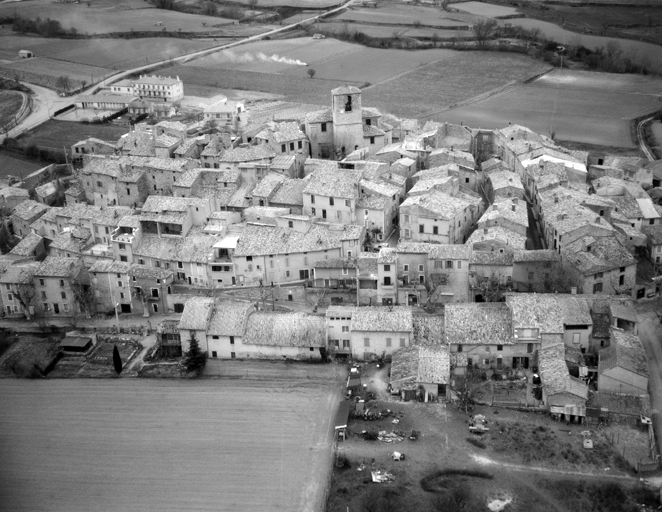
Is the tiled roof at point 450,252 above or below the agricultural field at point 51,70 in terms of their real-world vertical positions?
above

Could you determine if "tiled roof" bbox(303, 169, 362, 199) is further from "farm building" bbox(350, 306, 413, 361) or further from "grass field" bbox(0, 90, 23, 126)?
"grass field" bbox(0, 90, 23, 126)

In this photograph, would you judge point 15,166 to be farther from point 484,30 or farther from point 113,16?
point 113,16

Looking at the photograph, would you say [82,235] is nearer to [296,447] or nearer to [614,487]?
[296,447]

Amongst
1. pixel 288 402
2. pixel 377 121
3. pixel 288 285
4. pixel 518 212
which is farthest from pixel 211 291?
pixel 377 121

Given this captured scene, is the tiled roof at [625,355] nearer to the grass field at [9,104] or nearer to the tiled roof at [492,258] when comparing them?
the tiled roof at [492,258]

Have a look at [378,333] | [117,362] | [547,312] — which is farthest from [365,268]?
[117,362]

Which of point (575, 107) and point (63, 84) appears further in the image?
point (63, 84)

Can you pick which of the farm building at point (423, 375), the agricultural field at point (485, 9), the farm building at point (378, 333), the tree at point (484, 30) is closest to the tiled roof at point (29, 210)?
the farm building at point (378, 333)
